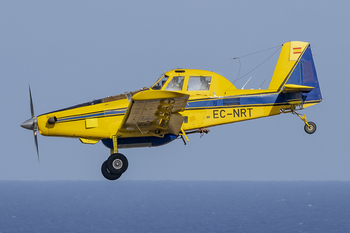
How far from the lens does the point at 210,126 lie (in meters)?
20.9

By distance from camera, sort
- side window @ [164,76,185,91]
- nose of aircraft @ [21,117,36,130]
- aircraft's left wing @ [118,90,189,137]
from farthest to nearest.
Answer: side window @ [164,76,185,91] → nose of aircraft @ [21,117,36,130] → aircraft's left wing @ [118,90,189,137]

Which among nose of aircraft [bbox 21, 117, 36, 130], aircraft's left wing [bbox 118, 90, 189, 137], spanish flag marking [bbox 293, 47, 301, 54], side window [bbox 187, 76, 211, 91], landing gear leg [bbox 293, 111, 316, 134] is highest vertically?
spanish flag marking [bbox 293, 47, 301, 54]

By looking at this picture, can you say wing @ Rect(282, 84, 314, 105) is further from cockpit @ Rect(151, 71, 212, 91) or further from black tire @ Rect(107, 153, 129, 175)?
black tire @ Rect(107, 153, 129, 175)

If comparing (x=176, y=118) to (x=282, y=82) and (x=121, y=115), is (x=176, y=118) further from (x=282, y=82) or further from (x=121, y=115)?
(x=282, y=82)

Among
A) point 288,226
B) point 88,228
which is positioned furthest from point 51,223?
point 288,226

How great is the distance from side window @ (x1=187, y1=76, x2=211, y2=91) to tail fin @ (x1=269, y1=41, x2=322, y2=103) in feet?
10.7

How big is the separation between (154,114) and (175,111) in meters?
0.78

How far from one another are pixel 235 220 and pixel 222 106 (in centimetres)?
16321

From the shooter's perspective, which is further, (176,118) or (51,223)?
(51,223)

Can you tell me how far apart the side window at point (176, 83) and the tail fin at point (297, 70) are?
4.42 metres

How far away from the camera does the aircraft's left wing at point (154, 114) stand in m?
16.6

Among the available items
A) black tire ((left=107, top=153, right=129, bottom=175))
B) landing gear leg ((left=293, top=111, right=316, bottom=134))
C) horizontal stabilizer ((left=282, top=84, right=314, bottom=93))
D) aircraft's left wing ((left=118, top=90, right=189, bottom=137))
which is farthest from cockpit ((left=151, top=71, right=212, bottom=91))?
landing gear leg ((left=293, top=111, right=316, bottom=134))

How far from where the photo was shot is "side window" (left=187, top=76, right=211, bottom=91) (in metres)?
20.3

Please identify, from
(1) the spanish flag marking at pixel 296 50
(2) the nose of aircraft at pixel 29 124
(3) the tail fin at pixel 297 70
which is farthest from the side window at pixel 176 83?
(1) the spanish flag marking at pixel 296 50
